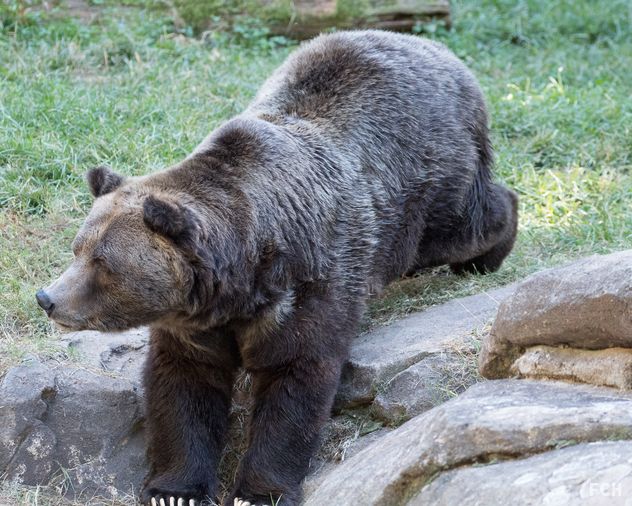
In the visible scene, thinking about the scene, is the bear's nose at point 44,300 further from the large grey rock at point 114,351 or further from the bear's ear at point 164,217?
the large grey rock at point 114,351

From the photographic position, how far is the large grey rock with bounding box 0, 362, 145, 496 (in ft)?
18.3

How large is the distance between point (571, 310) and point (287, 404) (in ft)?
4.96

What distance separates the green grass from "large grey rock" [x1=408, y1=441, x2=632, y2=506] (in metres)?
2.85

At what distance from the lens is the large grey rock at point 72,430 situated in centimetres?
557

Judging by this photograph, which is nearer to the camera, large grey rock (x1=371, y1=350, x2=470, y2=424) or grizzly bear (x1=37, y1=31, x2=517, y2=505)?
grizzly bear (x1=37, y1=31, x2=517, y2=505)

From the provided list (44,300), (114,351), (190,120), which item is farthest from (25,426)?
(190,120)

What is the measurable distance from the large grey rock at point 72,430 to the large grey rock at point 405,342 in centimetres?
119

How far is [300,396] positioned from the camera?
17.3 feet

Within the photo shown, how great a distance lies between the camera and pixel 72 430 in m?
5.70

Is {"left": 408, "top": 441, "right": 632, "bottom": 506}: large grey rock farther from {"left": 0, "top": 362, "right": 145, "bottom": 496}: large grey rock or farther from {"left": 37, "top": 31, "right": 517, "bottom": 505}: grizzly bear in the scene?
{"left": 0, "top": 362, "right": 145, "bottom": 496}: large grey rock

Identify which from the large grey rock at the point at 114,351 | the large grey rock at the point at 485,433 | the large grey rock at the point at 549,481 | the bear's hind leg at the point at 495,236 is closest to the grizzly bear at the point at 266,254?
the large grey rock at the point at 114,351

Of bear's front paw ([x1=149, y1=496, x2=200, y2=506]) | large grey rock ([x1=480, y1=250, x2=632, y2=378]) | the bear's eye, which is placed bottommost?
bear's front paw ([x1=149, y1=496, x2=200, y2=506])

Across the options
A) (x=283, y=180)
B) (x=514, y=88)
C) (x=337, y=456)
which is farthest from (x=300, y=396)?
(x=514, y=88)

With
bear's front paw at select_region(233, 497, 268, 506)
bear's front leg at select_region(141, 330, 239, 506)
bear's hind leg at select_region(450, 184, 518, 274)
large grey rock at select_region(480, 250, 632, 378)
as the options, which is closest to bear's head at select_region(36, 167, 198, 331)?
bear's front leg at select_region(141, 330, 239, 506)
